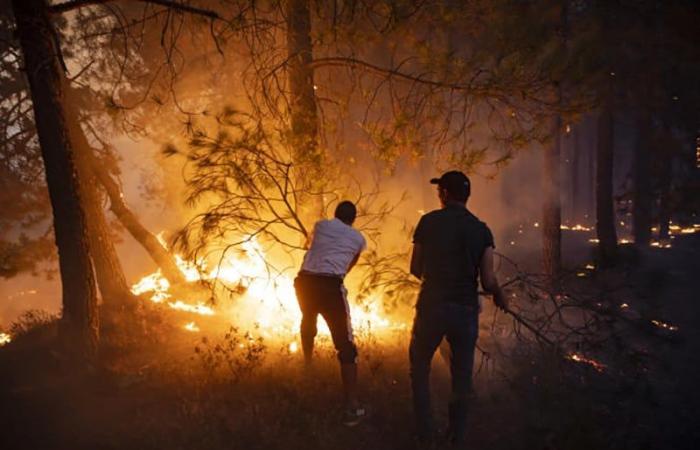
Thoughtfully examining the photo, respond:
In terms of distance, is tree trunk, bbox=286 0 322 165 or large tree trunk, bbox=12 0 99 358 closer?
large tree trunk, bbox=12 0 99 358

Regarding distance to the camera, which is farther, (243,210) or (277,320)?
(277,320)

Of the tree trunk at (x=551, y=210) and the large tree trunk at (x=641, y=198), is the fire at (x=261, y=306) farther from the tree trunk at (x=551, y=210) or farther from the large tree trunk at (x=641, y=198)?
the large tree trunk at (x=641, y=198)

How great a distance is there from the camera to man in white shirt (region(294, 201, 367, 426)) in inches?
197

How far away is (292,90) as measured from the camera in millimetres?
7133

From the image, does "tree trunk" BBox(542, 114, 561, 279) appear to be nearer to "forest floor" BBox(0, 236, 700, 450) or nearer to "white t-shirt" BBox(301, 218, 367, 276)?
"forest floor" BBox(0, 236, 700, 450)

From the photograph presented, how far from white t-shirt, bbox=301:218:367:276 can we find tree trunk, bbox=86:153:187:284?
6.58 meters

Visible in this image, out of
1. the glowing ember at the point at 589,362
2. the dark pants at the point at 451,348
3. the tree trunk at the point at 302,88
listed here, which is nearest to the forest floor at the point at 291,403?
the glowing ember at the point at 589,362

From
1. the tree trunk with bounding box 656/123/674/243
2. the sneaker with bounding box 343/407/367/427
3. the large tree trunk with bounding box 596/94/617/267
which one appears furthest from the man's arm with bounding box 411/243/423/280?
the large tree trunk with bounding box 596/94/617/267

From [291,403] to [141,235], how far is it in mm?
7507

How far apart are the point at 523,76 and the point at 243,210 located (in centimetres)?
438

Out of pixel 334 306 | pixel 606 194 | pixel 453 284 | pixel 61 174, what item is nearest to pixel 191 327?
pixel 61 174

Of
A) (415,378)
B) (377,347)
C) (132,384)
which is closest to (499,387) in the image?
(377,347)

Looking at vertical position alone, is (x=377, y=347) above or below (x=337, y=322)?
below

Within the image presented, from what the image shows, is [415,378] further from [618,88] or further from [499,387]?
[618,88]
